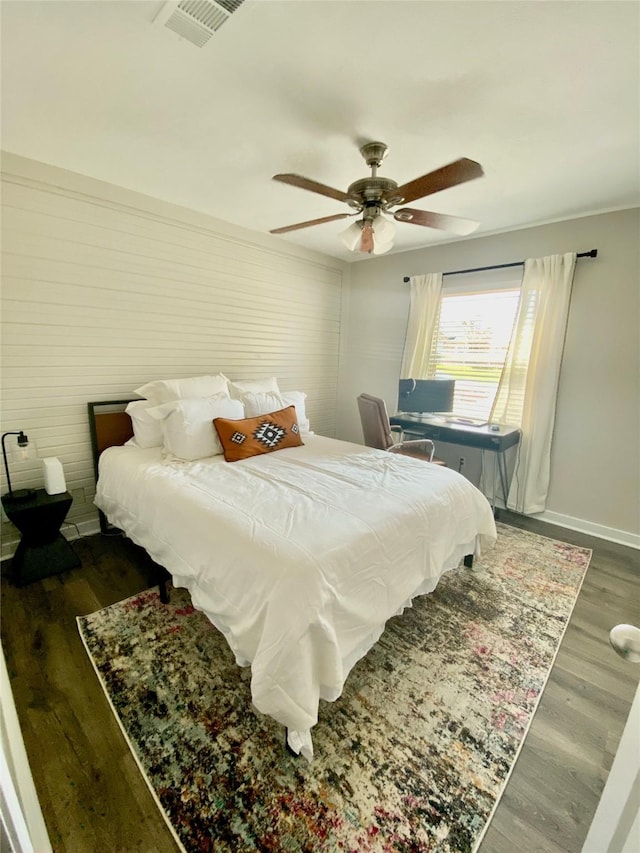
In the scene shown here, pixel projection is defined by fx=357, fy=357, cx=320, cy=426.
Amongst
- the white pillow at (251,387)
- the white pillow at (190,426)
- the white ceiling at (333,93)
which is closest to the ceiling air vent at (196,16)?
the white ceiling at (333,93)

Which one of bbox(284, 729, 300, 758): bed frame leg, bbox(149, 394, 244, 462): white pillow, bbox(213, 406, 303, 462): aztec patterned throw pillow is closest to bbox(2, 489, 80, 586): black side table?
bbox(149, 394, 244, 462): white pillow

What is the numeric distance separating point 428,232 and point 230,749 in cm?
385

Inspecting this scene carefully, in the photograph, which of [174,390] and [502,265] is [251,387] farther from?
[502,265]

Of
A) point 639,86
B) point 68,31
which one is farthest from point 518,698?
point 68,31

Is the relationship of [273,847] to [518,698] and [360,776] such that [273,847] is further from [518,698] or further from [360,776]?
[518,698]

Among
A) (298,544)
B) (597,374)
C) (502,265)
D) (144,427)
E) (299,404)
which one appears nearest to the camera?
(298,544)

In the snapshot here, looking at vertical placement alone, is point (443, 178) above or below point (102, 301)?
above

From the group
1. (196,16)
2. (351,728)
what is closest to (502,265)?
(196,16)

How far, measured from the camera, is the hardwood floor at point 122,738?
110cm

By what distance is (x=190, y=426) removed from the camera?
2.47 metres

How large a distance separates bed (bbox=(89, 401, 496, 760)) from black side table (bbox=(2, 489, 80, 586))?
0.30 meters

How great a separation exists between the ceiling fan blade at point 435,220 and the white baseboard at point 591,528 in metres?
2.55

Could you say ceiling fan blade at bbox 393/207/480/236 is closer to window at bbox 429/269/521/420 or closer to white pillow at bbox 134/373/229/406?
window at bbox 429/269/521/420

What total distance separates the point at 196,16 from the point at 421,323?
9.88 feet
